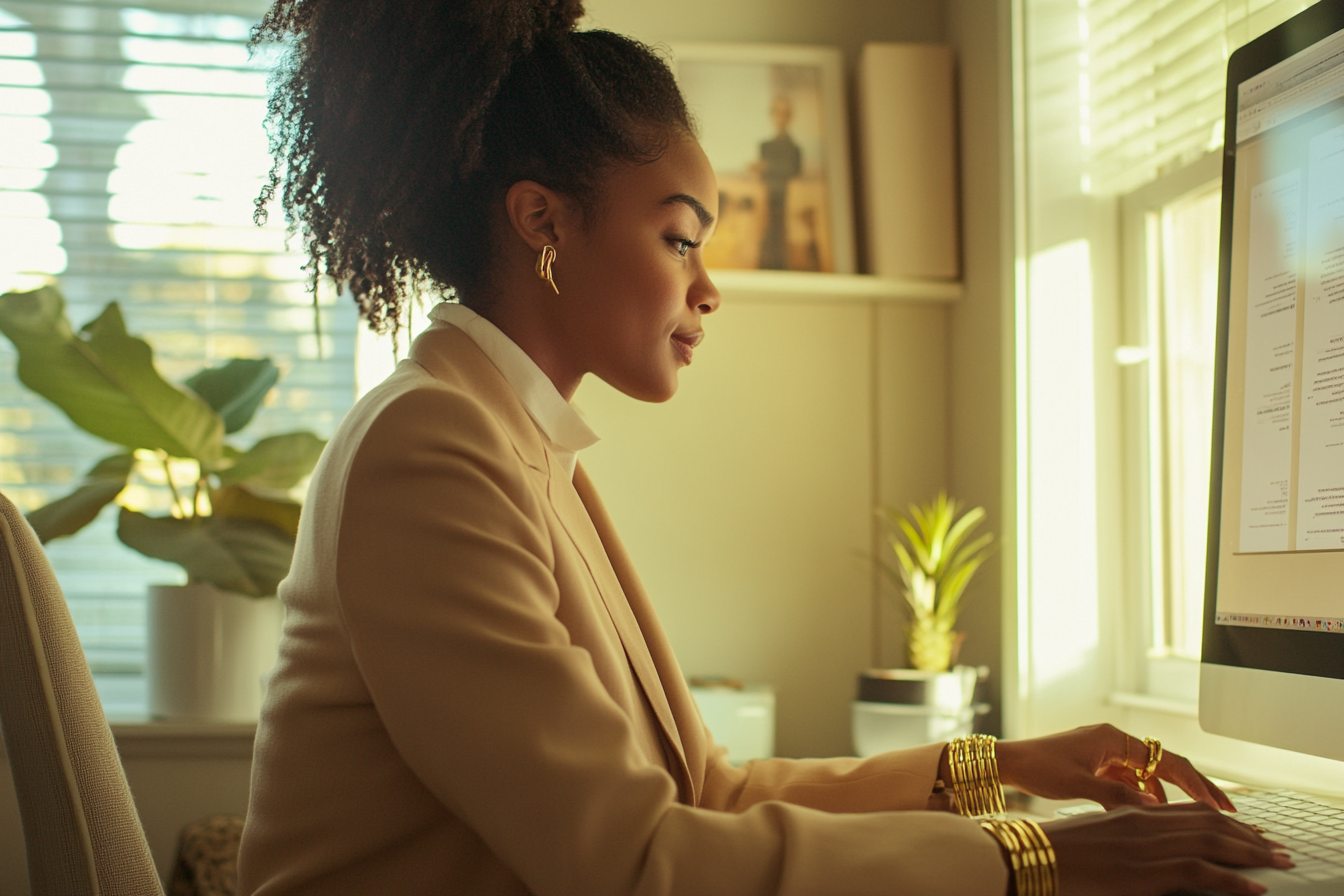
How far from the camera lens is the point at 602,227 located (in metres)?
1.05

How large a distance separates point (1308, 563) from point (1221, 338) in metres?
0.26

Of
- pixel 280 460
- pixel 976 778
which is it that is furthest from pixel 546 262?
pixel 280 460

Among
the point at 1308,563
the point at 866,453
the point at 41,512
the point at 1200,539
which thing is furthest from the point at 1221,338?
the point at 41,512

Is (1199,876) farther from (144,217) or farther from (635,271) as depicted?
(144,217)

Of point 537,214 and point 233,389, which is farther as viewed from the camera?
point 233,389

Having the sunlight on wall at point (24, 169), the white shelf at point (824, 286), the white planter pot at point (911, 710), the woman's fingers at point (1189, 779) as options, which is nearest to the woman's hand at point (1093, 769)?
the woman's fingers at point (1189, 779)

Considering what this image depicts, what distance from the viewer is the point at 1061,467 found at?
1.89 m

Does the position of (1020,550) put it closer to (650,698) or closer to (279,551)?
(650,698)

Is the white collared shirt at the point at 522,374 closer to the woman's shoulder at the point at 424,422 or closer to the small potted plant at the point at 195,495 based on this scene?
the woman's shoulder at the point at 424,422

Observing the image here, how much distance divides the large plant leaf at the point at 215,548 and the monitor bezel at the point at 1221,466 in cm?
148

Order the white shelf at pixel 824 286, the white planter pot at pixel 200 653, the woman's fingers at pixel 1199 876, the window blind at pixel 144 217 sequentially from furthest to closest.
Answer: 1. the window blind at pixel 144 217
2. the white shelf at pixel 824 286
3. the white planter pot at pixel 200 653
4. the woman's fingers at pixel 1199 876

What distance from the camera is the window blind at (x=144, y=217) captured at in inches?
90.2

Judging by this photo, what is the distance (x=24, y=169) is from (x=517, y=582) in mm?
2156

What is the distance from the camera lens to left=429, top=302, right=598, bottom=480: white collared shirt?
1012 mm
